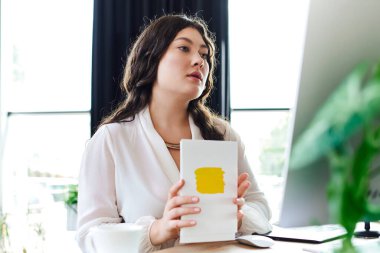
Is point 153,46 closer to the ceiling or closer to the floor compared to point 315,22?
closer to the ceiling

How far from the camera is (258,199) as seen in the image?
175 cm

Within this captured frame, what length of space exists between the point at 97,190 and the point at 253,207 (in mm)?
515

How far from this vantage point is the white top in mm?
1555

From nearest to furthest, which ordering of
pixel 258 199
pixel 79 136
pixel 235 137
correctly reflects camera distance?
pixel 258 199, pixel 235 137, pixel 79 136

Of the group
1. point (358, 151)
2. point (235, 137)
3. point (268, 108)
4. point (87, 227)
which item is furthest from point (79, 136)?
point (358, 151)

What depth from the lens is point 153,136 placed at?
172cm

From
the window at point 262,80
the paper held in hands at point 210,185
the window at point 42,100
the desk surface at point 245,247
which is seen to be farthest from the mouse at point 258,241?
the window at point 42,100

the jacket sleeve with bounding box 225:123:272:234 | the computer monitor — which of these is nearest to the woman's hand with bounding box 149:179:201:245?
the jacket sleeve with bounding box 225:123:272:234

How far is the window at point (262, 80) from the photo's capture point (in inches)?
138

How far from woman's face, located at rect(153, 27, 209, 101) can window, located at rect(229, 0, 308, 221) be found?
5.75 feet

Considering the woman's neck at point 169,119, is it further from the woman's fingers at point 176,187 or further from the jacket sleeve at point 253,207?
the woman's fingers at point 176,187

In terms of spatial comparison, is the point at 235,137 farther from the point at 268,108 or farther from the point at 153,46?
the point at 268,108

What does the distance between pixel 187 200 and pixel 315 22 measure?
1.77 ft

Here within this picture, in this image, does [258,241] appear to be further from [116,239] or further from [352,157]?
[352,157]
